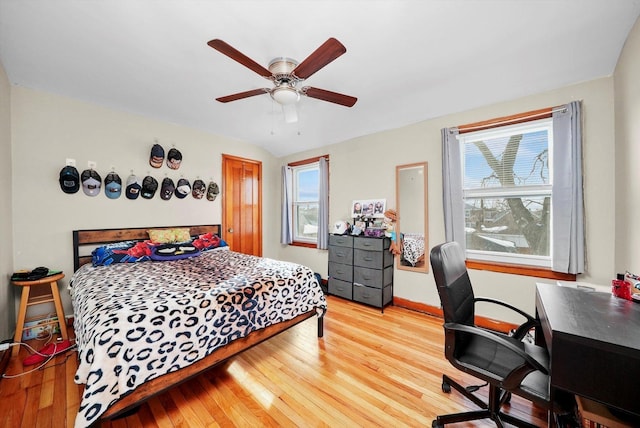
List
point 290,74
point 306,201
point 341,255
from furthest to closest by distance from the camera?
point 306,201
point 341,255
point 290,74

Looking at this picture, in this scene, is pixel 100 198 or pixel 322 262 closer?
pixel 100 198

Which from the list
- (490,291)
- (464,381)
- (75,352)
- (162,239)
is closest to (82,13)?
(162,239)

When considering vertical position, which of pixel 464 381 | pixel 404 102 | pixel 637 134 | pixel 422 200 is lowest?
pixel 464 381

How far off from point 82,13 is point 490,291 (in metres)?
4.26

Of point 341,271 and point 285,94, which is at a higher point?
point 285,94

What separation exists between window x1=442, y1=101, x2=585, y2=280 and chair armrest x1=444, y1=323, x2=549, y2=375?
5.51ft

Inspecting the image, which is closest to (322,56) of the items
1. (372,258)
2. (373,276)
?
(372,258)

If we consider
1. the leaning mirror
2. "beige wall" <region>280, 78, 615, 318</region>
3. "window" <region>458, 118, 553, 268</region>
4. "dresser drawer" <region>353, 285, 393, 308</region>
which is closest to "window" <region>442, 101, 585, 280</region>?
"window" <region>458, 118, 553, 268</region>

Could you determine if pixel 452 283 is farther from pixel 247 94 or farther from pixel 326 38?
pixel 247 94

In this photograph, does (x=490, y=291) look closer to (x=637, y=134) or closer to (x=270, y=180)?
(x=637, y=134)

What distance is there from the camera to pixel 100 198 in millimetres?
2943

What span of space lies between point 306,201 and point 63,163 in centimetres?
327

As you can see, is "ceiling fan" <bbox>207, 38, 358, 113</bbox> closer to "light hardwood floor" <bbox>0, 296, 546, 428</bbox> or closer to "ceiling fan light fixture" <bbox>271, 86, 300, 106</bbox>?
"ceiling fan light fixture" <bbox>271, 86, 300, 106</bbox>

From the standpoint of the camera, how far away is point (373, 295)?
3211 mm
